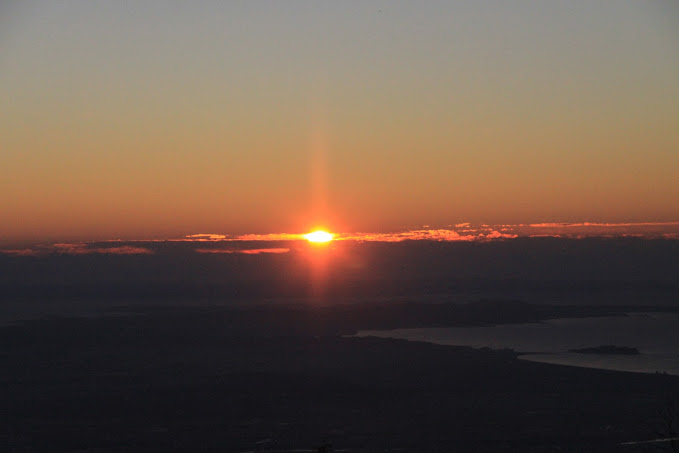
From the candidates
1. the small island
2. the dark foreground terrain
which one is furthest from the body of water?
the dark foreground terrain

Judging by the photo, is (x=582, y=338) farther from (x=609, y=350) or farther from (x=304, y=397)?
(x=304, y=397)

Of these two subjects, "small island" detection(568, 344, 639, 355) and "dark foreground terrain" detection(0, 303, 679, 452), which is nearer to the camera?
"dark foreground terrain" detection(0, 303, 679, 452)

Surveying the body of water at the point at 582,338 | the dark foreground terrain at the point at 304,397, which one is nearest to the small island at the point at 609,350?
the body of water at the point at 582,338

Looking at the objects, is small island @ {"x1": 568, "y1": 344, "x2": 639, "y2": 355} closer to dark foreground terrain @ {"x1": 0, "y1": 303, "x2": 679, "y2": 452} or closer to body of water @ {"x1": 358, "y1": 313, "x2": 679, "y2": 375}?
body of water @ {"x1": 358, "y1": 313, "x2": 679, "y2": 375}

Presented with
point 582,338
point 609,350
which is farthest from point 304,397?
point 582,338

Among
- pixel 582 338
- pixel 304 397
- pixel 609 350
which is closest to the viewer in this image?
pixel 304 397

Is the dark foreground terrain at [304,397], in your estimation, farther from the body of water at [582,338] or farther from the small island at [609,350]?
the small island at [609,350]
